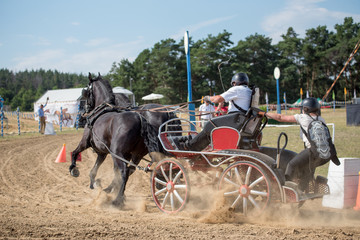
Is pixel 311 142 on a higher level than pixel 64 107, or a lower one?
lower

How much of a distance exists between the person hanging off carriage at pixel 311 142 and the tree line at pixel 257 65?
142 ft

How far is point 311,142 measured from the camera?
4422mm

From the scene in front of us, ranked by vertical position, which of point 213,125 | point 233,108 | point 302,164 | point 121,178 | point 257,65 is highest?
point 257,65

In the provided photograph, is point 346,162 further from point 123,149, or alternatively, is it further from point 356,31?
point 356,31

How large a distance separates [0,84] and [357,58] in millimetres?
108863

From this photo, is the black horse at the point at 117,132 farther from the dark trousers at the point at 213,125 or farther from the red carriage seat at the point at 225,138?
the red carriage seat at the point at 225,138

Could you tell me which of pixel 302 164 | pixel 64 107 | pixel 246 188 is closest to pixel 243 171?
pixel 246 188

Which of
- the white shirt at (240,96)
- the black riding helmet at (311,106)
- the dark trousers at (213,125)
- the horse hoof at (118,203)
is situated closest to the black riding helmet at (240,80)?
the white shirt at (240,96)

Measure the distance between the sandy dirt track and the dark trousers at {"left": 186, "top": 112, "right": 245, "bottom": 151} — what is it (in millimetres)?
740

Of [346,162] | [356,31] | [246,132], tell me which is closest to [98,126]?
[246,132]

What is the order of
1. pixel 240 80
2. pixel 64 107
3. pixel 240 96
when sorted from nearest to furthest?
pixel 240 96
pixel 240 80
pixel 64 107

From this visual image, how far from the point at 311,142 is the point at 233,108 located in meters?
1.26

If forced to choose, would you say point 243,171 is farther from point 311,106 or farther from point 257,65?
point 257,65

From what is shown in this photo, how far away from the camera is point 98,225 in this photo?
4320 mm
